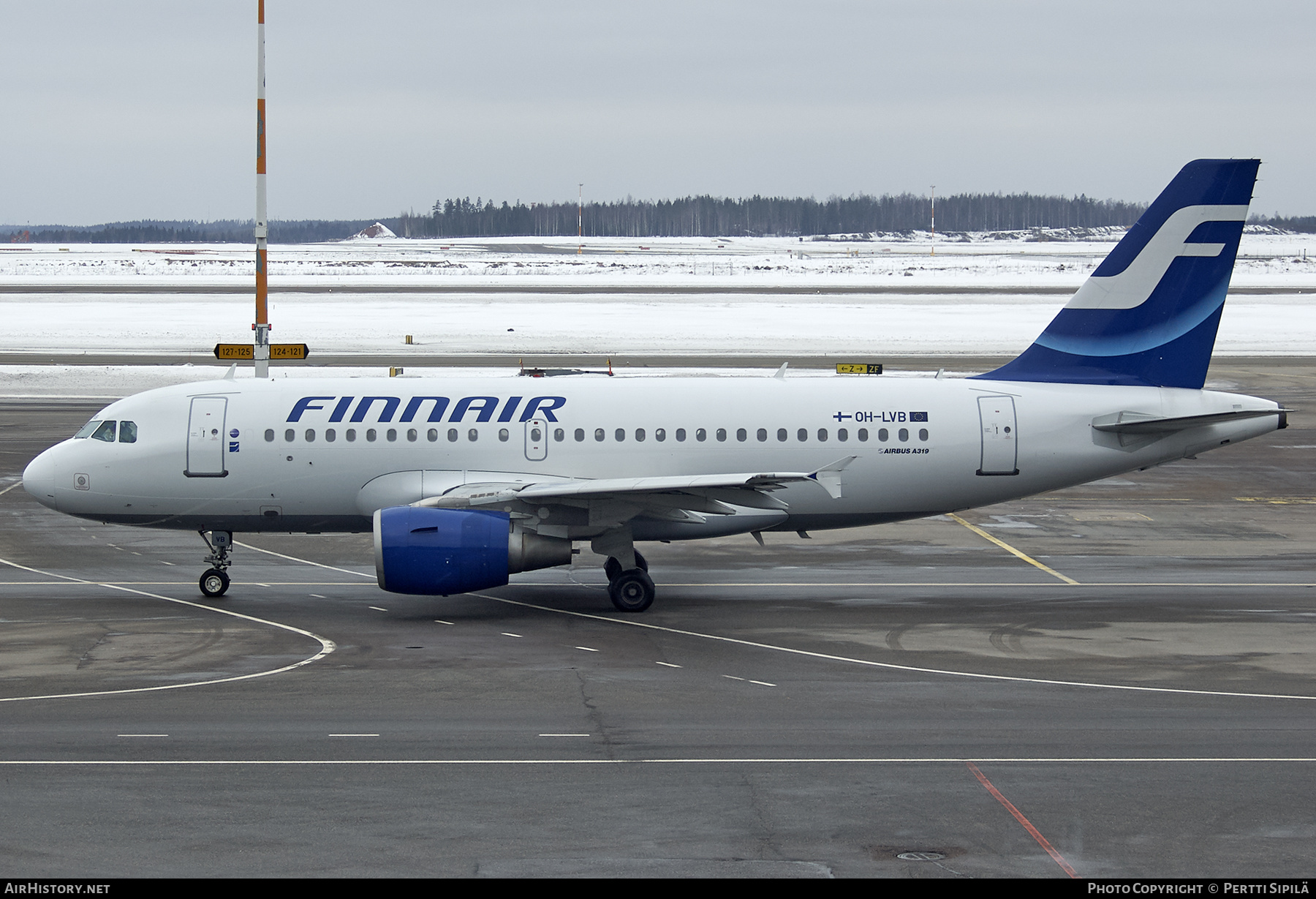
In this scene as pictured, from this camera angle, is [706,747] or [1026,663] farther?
[1026,663]

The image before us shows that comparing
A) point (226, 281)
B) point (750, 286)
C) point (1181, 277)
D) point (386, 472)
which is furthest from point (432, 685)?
point (226, 281)

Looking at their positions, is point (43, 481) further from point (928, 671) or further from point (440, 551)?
point (928, 671)

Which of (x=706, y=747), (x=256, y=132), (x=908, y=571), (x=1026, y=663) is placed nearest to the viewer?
(x=706, y=747)

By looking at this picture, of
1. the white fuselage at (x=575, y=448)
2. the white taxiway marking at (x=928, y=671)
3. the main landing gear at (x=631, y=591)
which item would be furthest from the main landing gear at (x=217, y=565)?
the main landing gear at (x=631, y=591)

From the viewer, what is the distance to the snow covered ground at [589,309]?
2842 inches

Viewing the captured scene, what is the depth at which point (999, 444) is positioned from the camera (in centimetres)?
2594

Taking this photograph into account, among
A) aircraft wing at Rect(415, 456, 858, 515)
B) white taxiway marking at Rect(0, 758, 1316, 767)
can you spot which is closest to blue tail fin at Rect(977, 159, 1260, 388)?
aircraft wing at Rect(415, 456, 858, 515)

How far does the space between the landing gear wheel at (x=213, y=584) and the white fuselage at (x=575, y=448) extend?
0.97 meters

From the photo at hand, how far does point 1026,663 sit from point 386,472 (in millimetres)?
12255

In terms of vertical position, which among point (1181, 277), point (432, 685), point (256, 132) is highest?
point (256, 132)

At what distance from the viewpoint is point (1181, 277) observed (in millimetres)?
26656

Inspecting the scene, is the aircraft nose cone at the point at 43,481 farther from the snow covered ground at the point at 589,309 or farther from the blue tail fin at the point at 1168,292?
the snow covered ground at the point at 589,309

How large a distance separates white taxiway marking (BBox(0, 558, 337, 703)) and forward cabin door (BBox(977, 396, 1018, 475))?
41.5ft

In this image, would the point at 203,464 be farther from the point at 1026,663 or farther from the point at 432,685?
the point at 1026,663
